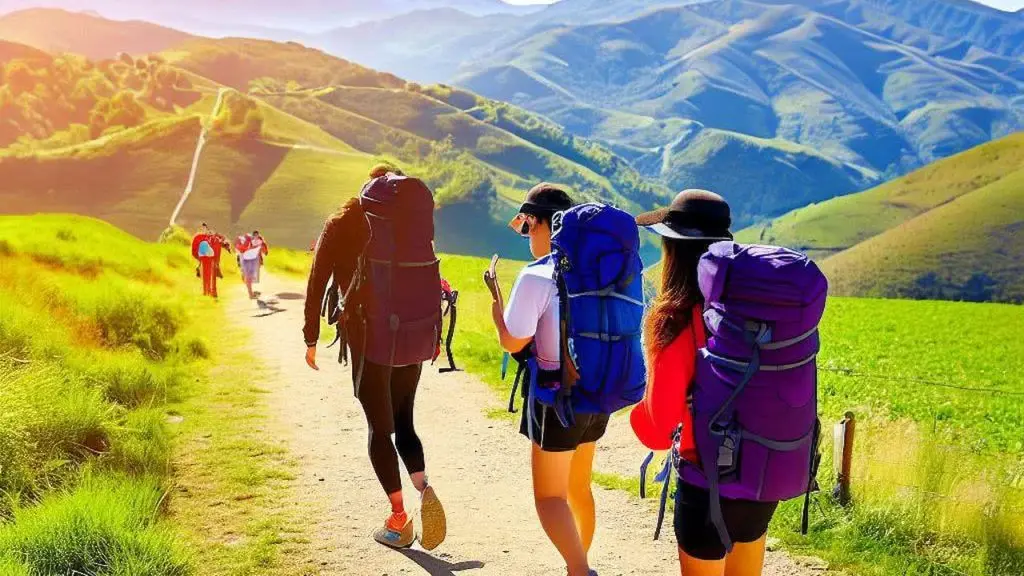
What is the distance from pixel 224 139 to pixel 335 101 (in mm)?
64531

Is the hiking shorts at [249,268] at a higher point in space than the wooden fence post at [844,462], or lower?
lower

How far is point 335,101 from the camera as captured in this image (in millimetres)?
170750

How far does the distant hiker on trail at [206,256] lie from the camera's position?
64.4 feet

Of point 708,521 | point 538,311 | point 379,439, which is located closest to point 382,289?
point 379,439

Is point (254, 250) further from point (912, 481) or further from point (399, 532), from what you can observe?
point (912, 481)

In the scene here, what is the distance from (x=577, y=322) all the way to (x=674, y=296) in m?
0.59

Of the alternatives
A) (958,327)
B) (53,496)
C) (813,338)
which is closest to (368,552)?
(53,496)

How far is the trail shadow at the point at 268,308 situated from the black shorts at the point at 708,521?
15.7 meters

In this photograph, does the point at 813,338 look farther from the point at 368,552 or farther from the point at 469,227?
the point at 469,227

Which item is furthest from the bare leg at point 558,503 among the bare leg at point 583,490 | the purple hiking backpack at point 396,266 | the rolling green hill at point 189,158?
the rolling green hill at point 189,158

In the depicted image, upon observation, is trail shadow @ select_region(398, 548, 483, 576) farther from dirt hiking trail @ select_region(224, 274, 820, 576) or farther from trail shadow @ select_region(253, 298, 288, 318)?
trail shadow @ select_region(253, 298, 288, 318)

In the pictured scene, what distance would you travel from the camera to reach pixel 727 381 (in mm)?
2621

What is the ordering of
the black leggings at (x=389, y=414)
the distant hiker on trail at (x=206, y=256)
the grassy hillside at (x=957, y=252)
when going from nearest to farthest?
1. the black leggings at (x=389, y=414)
2. the distant hiker on trail at (x=206, y=256)
3. the grassy hillside at (x=957, y=252)

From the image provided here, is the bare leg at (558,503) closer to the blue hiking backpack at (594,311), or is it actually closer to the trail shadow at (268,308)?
the blue hiking backpack at (594,311)
